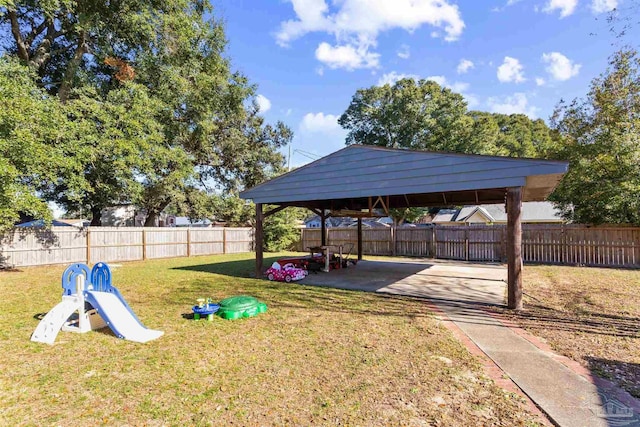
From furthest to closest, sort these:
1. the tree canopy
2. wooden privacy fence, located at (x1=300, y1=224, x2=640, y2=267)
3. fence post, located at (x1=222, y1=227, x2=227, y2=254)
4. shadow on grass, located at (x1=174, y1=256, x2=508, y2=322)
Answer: the tree canopy < fence post, located at (x1=222, y1=227, x2=227, y2=254) < wooden privacy fence, located at (x1=300, y1=224, x2=640, y2=267) < shadow on grass, located at (x1=174, y1=256, x2=508, y2=322)

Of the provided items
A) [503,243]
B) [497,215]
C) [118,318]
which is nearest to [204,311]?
[118,318]

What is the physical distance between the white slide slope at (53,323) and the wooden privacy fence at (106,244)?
10549mm

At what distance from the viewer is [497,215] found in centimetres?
2528

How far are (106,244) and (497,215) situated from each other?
2541cm

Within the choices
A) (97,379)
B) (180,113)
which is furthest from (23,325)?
(180,113)

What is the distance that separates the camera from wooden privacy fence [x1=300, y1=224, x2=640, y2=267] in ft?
39.3

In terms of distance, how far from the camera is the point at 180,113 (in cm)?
1717

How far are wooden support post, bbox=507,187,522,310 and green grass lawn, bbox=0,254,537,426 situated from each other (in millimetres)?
1639

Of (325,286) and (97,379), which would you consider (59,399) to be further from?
(325,286)

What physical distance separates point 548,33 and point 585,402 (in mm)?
9781

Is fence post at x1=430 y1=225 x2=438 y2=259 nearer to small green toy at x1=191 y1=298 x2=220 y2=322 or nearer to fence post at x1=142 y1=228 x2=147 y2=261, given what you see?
small green toy at x1=191 y1=298 x2=220 y2=322

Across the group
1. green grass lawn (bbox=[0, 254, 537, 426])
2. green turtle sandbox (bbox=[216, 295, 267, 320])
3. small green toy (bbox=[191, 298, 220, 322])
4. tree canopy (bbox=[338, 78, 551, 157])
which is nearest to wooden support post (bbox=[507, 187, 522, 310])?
green grass lawn (bbox=[0, 254, 537, 426])

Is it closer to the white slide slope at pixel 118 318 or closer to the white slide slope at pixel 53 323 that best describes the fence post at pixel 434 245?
the white slide slope at pixel 118 318

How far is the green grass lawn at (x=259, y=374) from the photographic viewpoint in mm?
2551
